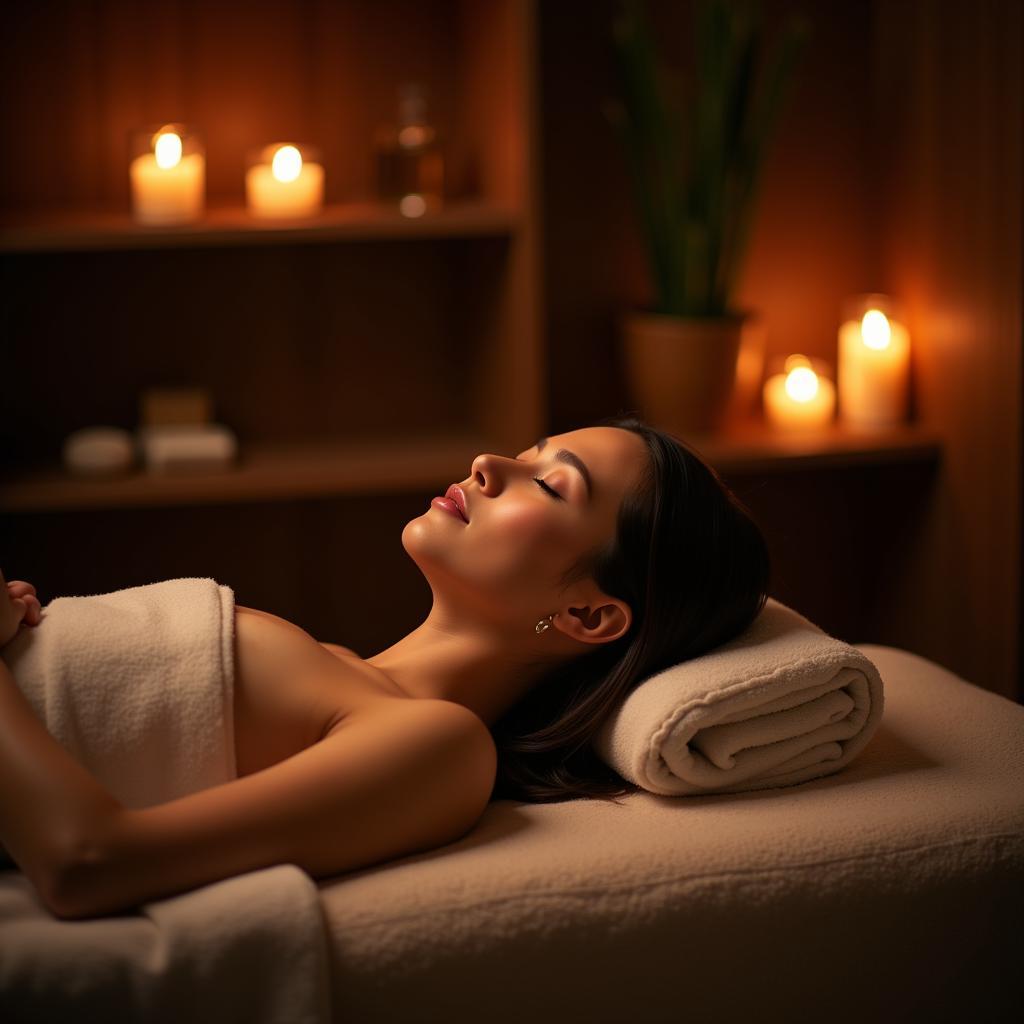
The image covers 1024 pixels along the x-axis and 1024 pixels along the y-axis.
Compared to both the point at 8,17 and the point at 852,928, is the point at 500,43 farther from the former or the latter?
the point at 852,928

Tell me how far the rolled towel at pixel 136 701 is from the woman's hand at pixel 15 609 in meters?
0.02

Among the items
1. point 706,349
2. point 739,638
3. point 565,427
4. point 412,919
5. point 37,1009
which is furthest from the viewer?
point 565,427

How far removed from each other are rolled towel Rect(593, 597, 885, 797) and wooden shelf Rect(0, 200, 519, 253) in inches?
45.6

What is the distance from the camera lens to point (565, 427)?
2.70 metres

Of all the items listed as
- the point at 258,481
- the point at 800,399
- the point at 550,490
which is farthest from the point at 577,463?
the point at 800,399

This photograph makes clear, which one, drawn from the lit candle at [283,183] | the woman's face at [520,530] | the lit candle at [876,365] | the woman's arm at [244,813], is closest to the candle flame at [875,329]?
the lit candle at [876,365]

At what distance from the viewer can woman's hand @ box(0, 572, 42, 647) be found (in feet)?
4.09

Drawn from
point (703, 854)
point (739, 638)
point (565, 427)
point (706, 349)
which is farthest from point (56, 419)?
point (703, 854)

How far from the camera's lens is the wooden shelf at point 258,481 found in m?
2.24

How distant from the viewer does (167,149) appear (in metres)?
2.25

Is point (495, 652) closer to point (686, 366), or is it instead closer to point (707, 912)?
point (707, 912)

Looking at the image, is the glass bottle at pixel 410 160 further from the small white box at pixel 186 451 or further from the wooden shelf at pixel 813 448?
the wooden shelf at pixel 813 448

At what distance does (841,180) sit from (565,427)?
757mm

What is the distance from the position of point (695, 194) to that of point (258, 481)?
0.93 meters
